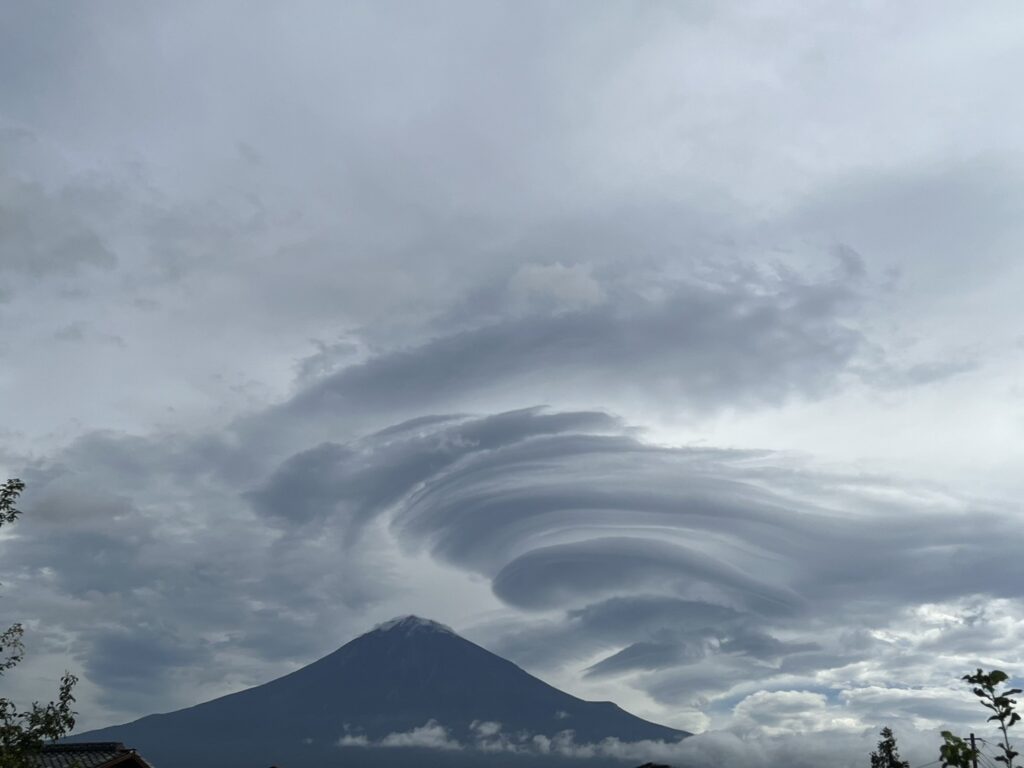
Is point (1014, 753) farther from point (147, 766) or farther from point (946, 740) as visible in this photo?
point (147, 766)

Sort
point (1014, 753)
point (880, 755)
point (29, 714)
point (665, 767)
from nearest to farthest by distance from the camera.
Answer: point (29, 714) < point (1014, 753) < point (665, 767) < point (880, 755)

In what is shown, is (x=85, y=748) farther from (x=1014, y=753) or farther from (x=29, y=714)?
(x=1014, y=753)

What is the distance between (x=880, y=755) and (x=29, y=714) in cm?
7870

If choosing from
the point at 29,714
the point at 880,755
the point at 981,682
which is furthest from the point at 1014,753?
the point at 880,755

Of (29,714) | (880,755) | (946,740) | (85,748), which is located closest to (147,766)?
(85,748)

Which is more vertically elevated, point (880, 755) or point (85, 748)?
point (880, 755)

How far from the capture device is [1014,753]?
949 inches

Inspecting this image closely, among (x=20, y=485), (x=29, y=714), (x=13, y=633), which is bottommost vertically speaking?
(x=29, y=714)

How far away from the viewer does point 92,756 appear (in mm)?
44844

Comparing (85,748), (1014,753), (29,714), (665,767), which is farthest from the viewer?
(665,767)

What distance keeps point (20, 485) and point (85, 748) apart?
1182 inches

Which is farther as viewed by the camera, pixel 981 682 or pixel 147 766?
pixel 147 766

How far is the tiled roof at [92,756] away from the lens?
4272 cm

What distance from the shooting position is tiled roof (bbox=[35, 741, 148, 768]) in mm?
42719
